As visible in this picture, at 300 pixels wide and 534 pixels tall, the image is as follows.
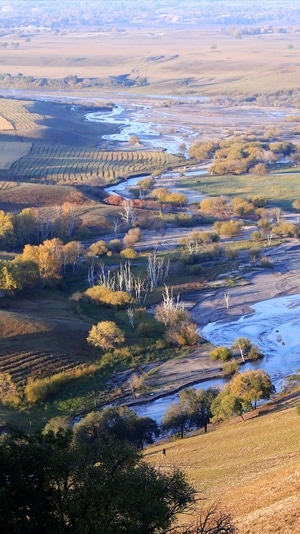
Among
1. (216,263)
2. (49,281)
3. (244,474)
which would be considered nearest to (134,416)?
(244,474)

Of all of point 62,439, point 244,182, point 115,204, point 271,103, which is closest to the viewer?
point 62,439

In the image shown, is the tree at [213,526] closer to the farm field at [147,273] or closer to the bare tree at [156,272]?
the farm field at [147,273]

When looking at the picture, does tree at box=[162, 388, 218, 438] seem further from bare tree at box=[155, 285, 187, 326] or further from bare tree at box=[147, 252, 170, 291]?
bare tree at box=[147, 252, 170, 291]

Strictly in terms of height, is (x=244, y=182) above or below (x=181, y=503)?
below

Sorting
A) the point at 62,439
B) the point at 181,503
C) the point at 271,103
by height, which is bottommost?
the point at 271,103

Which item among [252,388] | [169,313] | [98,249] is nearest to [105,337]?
[169,313]

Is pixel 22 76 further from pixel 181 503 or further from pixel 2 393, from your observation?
pixel 181 503

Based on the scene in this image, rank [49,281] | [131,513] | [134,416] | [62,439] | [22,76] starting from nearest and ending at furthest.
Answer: [131,513] < [62,439] < [134,416] < [49,281] < [22,76]

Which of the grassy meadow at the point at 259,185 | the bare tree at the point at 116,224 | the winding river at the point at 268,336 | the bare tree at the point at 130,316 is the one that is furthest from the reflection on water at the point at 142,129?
the bare tree at the point at 130,316
